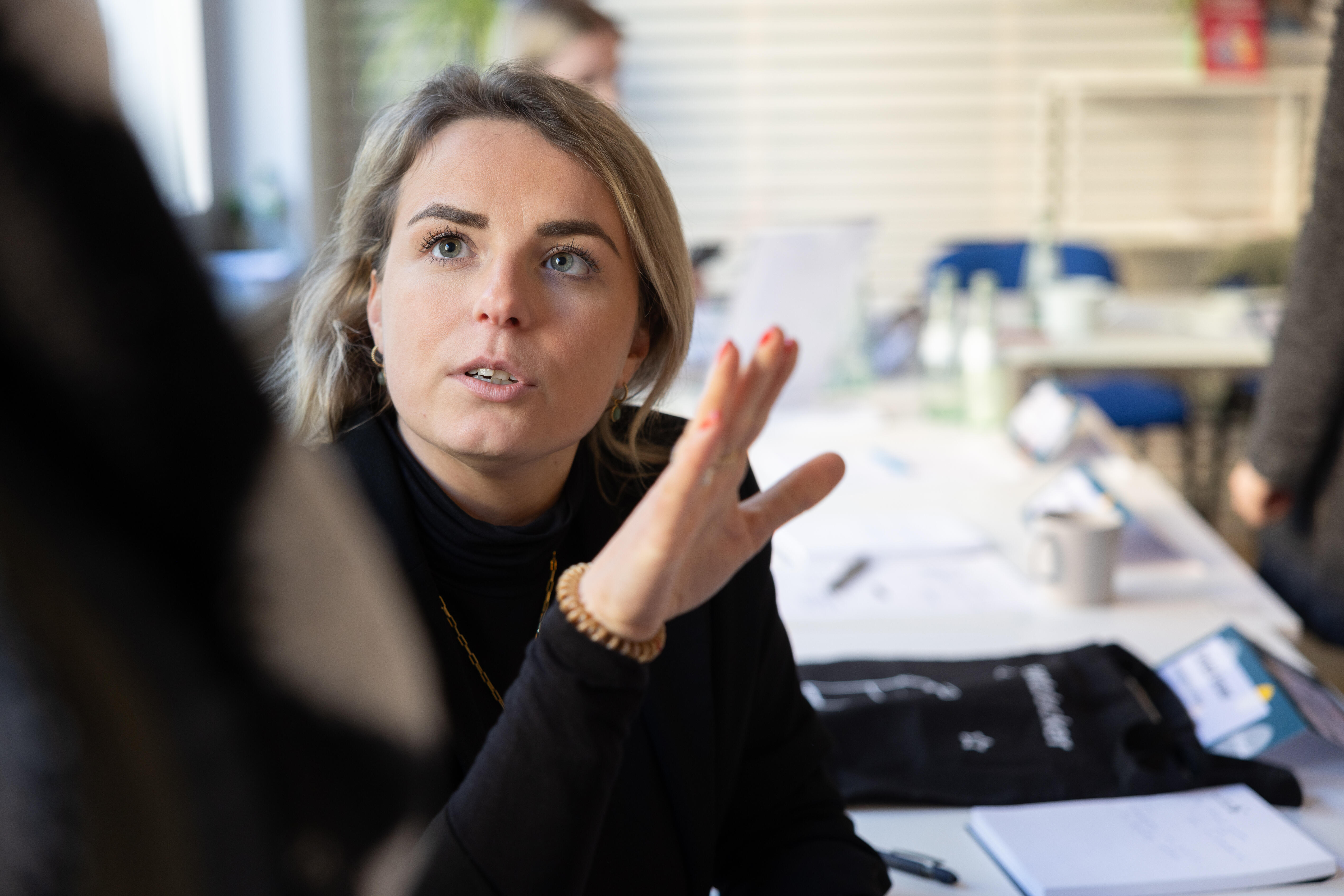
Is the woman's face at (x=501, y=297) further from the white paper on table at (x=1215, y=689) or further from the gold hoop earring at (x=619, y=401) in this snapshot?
the white paper on table at (x=1215, y=689)

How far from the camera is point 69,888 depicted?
9.7 inches

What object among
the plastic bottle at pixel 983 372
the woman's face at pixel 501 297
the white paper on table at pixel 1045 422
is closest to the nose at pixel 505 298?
the woman's face at pixel 501 297

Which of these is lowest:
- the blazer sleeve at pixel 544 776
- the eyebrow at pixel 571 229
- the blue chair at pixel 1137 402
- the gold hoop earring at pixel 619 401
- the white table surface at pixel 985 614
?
the blue chair at pixel 1137 402

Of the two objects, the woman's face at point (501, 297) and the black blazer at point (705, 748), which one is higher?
the woman's face at point (501, 297)

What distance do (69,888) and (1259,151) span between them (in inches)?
222

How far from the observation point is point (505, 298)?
3.08ft

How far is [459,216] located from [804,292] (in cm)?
175

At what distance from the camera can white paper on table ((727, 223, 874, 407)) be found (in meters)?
2.56

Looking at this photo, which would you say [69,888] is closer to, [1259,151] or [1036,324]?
[1036,324]

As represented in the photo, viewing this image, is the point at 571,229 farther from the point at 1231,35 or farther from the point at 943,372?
the point at 1231,35

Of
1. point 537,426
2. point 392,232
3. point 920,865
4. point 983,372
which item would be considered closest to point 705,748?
point 920,865

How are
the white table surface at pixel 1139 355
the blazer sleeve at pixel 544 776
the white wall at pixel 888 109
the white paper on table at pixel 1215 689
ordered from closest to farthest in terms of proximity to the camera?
the blazer sleeve at pixel 544 776 < the white paper on table at pixel 1215 689 < the white table surface at pixel 1139 355 < the white wall at pixel 888 109

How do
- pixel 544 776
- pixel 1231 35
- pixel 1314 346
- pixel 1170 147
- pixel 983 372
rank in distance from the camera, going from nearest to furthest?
pixel 544 776 < pixel 1314 346 < pixel 983 372 < pixel 1231 35 < pixel 1170 147

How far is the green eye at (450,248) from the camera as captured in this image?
0.98m
